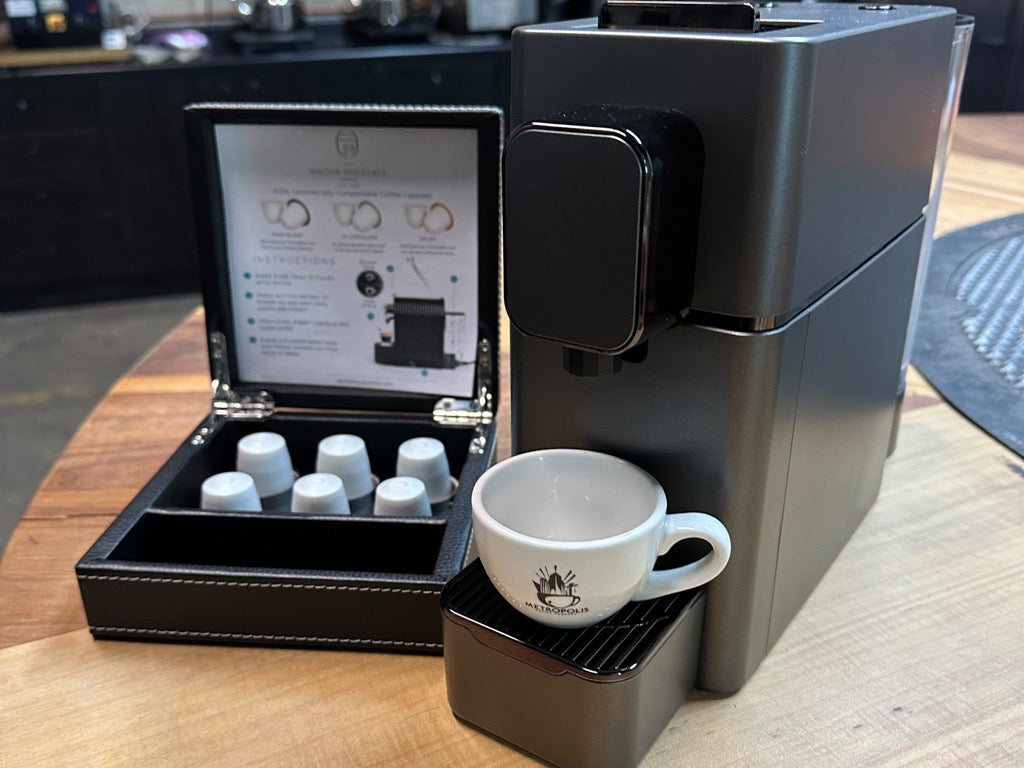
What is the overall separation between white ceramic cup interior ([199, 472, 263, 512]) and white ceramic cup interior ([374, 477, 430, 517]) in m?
0.09

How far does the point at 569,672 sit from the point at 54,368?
2574 millimetres

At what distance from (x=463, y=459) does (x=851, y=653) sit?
367mm

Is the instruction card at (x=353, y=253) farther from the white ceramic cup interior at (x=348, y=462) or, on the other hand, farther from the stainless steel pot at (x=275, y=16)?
the stainless steel pot at (x=275, y=16)

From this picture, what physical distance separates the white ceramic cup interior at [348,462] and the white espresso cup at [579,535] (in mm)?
254

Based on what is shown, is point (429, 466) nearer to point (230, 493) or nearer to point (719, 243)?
point (230, 493)

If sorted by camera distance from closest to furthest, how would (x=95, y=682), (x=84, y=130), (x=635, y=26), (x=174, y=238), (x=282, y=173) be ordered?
(x=635, y=26)
(x=95, y=682)
(x=282, y=173)
(x=84, y=130)
(x=174, y=238)

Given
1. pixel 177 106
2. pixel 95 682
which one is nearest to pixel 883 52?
pixel 95 682

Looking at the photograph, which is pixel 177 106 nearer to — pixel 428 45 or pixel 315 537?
pixel 428 45

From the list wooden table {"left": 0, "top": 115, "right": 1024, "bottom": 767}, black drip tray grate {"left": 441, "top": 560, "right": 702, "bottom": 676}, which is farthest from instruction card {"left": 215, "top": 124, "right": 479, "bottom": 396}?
black drip tray grate {"left": 441, "top": 560, "right": 702, "bottom": 676}

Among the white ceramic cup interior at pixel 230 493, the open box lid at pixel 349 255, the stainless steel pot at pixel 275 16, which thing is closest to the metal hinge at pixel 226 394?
the open box lid at pixel 349 255

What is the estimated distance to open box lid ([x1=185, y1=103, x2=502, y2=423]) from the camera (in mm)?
795

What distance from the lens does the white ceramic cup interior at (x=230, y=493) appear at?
713 millimetres

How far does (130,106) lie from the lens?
279cm

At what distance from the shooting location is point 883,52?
517 millimetres
